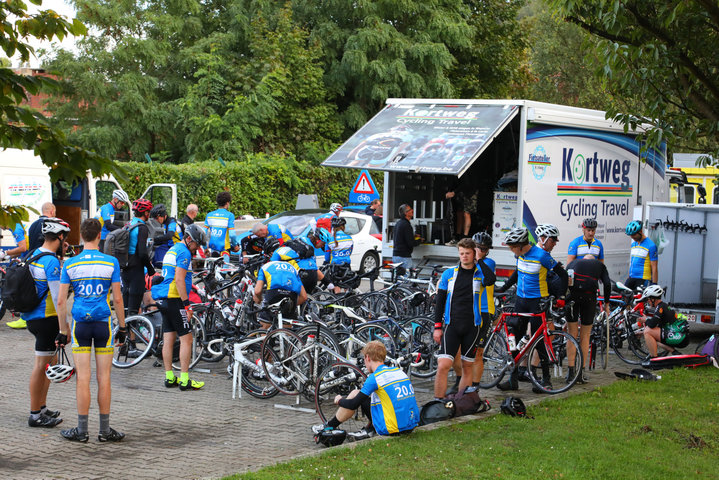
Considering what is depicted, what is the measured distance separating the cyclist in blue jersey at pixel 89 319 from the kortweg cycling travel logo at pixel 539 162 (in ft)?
24.3

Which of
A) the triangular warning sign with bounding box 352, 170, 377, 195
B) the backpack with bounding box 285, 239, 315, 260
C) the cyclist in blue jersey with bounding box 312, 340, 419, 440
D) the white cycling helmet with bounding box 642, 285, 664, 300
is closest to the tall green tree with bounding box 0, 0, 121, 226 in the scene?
the cyclist in blue jersey with bounding box 312, 340, 419, 440

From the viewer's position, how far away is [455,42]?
31375mm

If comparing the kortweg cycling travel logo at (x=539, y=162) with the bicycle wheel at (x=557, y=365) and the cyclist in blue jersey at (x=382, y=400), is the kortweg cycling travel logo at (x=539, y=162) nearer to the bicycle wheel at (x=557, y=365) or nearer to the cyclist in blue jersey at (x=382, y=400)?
the bicycle wheel at (x=557, y=365)

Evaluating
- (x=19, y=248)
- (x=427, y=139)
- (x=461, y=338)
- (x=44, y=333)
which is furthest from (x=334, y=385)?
(x=19, y=248)

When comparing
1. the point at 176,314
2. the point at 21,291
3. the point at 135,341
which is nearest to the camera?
the point at 21,291

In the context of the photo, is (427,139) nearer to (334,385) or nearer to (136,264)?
(136,264)

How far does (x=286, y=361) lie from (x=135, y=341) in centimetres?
284

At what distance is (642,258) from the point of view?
12688mm

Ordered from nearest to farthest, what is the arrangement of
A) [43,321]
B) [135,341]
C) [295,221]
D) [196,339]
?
1. [43,321]
2. [196,339]
3. [135,341]
4. [295,221]

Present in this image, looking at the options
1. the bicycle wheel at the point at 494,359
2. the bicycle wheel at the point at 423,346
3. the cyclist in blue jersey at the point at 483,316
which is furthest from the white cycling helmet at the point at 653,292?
the cyclist in blue jersey at the point at 483,316

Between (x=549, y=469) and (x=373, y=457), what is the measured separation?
1.33 meters

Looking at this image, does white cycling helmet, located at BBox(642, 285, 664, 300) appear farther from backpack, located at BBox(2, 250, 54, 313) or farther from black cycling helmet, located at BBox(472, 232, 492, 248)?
backpack, located at BBox(2, 250, 54, 313)

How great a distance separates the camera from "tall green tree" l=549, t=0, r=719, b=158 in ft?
24.8

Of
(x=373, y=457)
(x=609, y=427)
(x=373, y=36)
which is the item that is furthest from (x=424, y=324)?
(x=373, y=36)
